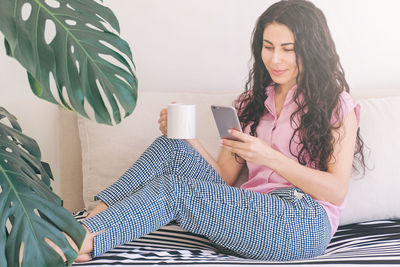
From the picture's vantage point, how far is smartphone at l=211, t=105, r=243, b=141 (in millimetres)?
1435

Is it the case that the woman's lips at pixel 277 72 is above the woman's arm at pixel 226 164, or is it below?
above

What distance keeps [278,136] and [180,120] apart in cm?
36

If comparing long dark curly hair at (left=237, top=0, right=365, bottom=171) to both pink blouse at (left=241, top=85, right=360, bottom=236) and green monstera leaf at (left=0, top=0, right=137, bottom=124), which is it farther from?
green monstera leaf at (left=0, top=0, right=137, bottom=124)

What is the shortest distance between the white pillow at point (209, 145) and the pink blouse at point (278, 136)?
0.11 metres

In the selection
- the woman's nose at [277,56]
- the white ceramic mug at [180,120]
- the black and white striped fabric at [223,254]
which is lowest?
the black and white striped fabric at [223,254]

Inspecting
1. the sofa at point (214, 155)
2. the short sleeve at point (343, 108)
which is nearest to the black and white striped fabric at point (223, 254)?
the sofa at point (214, 155)

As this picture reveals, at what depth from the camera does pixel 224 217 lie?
1381 mm

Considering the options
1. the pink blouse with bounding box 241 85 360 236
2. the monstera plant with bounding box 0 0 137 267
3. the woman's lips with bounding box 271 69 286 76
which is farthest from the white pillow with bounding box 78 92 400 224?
the monstera plant with bounding box 0 0 137 267

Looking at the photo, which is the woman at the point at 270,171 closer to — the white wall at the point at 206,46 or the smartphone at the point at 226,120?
the smartphone at the point at 226,120

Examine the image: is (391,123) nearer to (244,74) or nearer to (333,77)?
(333,77)

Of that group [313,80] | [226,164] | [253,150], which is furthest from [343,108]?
[226,164]

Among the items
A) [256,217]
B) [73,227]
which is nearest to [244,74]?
[256,217]

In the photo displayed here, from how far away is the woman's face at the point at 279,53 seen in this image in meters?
1.60

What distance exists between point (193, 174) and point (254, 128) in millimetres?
321
